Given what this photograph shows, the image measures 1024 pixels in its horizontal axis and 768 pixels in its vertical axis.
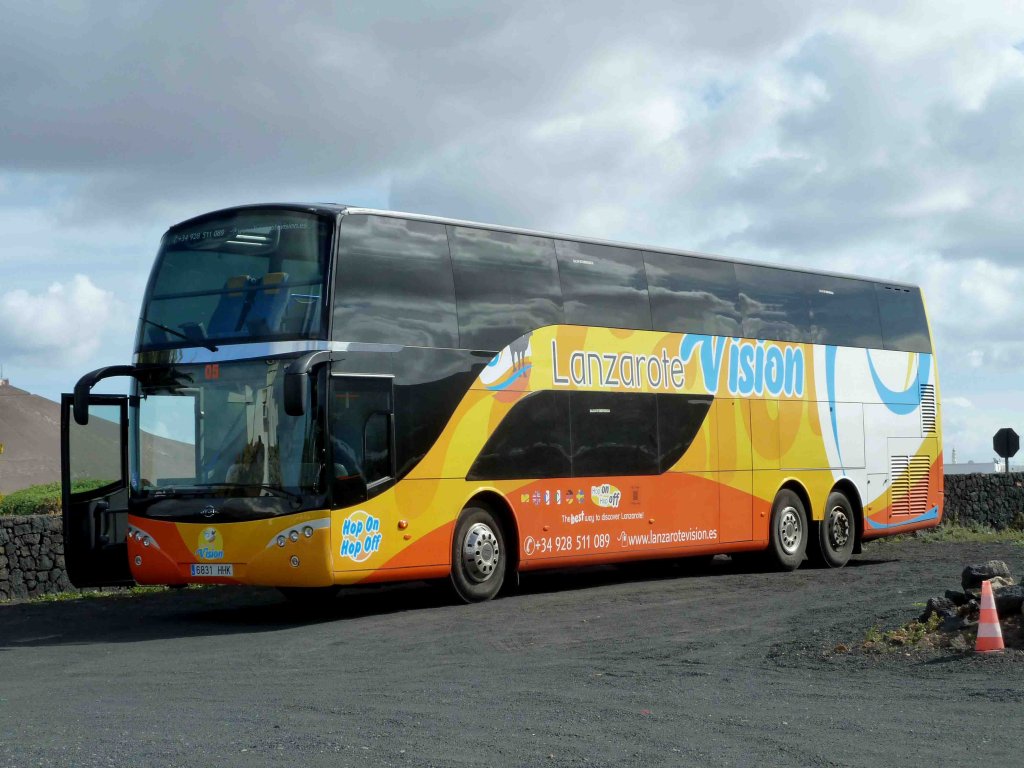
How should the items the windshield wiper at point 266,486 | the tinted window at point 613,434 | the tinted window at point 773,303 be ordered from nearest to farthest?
the windshield wiper at point 266,486, the tinted window at point 613,434, the tinted window at point 773,303

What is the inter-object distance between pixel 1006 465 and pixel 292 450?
97.0ft

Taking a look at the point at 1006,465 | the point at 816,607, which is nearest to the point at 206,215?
the point at 816,607

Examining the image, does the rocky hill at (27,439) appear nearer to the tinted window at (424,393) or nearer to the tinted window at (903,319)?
the tinted window at (903,319)

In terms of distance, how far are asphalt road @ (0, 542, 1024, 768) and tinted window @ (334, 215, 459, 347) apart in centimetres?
309

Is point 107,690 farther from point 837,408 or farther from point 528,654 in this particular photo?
point 837,408

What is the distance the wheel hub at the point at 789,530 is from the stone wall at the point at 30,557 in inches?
409

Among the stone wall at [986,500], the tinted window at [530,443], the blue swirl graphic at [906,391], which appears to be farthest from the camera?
the stone wall at [986,500]

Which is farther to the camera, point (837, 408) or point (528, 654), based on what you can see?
point (837, 408)

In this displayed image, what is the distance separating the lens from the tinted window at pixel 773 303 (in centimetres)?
2100

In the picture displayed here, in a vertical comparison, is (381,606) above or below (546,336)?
below

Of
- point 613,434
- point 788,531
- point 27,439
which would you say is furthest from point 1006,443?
point 27,439

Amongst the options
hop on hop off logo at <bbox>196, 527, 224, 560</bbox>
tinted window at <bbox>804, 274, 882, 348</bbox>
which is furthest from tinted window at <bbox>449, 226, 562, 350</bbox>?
tinted window at <bbox>804, 274, 882, 348</bbox>

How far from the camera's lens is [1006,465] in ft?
129

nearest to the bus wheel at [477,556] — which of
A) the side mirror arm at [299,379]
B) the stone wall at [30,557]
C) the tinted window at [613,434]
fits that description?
the tinted window at [613,434]
